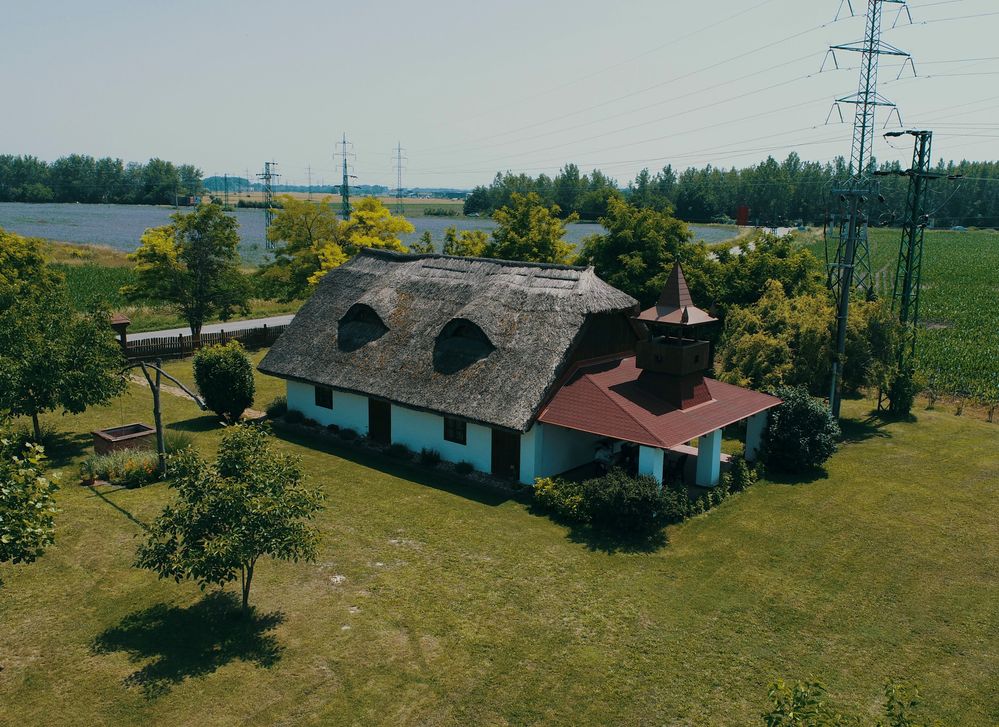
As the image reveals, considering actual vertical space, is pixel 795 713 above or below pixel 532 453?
above

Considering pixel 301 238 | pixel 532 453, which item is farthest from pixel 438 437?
pixel 301 238

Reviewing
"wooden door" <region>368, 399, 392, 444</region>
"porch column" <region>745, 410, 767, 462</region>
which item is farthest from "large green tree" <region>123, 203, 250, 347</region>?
"porch column" <region>745, 410, 767, 462</region>

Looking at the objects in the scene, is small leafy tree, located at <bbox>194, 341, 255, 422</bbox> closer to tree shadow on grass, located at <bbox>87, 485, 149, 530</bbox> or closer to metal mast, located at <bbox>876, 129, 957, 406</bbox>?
tree shadow on grass, located at <bbox>87, 485, 149, 530</bbox>

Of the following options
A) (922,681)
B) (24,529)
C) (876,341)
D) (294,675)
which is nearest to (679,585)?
(922,681)

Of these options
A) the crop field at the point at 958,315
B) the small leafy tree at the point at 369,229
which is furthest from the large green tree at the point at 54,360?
the crop field at the point at 958,315

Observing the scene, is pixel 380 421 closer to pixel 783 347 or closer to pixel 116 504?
pixel 116 504

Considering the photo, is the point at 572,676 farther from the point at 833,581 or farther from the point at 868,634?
the point at 833,581
